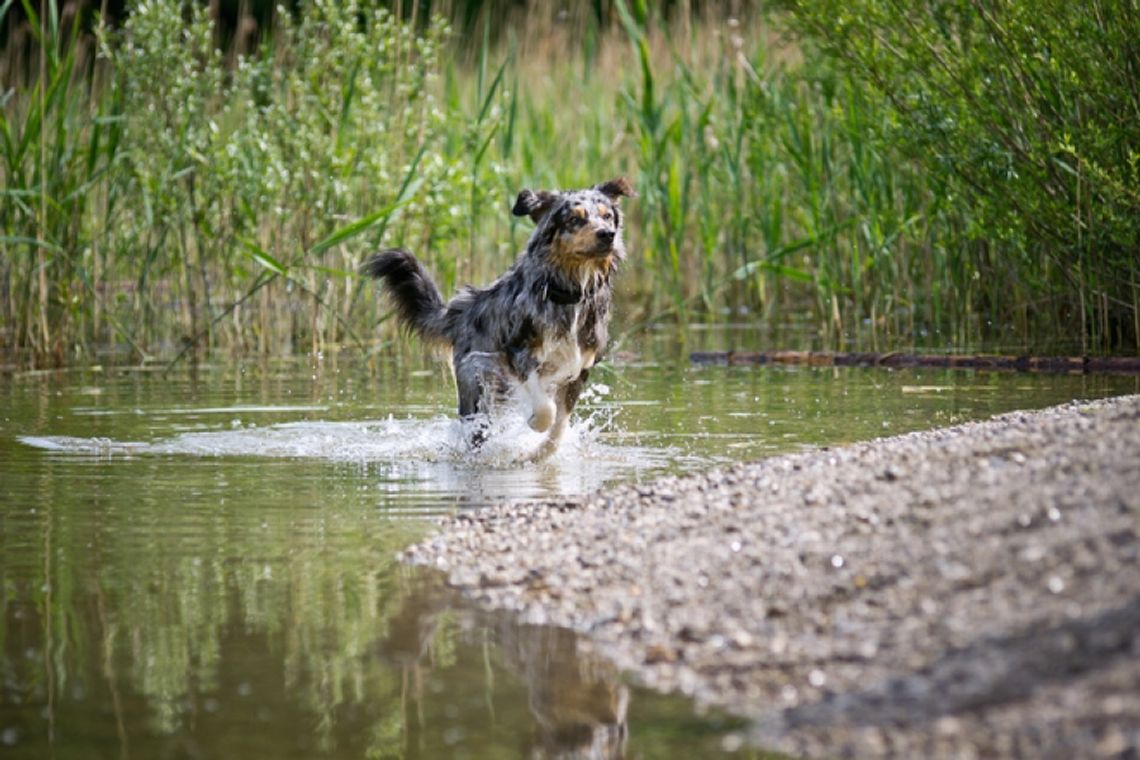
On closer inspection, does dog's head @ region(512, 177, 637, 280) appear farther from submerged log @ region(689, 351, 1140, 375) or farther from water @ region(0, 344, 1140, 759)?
submerged log @ region(689, 351, 1140, 375)

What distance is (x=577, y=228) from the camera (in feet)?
25.5

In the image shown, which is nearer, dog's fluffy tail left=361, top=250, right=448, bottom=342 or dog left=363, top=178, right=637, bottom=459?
dog left=363, top=178, right=637, bottom=459

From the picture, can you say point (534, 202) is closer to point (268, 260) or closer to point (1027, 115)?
point (268, 260)

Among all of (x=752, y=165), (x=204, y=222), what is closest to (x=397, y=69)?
(x=204, y=222)

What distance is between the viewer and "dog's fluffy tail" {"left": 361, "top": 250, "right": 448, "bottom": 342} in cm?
852

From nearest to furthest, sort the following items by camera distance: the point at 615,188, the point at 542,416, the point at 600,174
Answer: the point at 542,416 < the point at 615,188 < the point at 600,174

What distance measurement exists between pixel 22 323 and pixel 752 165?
18.2ft

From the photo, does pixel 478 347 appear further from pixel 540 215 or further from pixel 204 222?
pixel 204 222

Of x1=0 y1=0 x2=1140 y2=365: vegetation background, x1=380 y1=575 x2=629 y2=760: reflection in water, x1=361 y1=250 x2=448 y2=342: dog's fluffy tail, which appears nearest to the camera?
x1=380 y1=575 x2=629 y2=760: reflection in water

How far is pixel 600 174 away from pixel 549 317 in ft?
20.2

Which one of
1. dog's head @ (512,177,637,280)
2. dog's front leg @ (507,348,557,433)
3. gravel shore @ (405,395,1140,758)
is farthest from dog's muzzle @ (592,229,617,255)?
gravel shore @ (405,395,1140,758)

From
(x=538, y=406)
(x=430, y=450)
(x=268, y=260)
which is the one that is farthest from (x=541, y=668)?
(x=268, y=260)

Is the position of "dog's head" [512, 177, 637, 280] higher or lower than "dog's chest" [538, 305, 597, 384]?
higher

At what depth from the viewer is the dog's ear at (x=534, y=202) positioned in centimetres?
798
